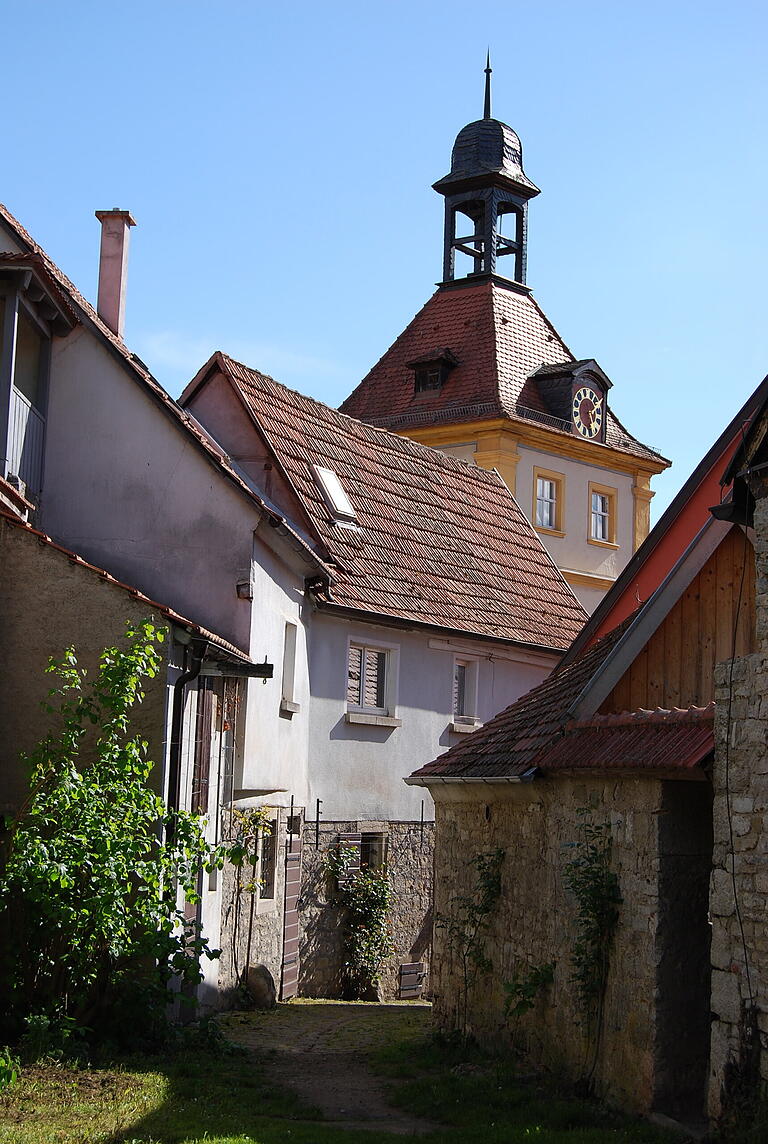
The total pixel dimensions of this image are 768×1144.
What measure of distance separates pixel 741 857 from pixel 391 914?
492 inches

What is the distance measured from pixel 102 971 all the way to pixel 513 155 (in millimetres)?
36641

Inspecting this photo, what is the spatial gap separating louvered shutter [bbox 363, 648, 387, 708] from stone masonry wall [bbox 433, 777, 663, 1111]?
19.7ft

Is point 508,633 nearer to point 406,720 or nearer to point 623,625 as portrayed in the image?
point 406,720

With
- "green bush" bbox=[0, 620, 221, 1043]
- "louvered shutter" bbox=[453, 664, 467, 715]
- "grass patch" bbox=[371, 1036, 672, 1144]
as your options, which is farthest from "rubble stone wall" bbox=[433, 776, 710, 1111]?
"louvered shutter" bbox=[453, 664, 467, 715]

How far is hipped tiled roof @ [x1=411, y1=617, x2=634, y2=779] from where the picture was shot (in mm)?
12375

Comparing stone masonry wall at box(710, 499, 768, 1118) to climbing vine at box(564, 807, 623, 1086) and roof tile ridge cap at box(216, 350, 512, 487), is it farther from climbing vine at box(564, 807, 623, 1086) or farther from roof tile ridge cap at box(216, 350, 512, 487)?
roof tile ridge cap at box(216, 350, 512, 487)

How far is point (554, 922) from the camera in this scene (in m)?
11.9

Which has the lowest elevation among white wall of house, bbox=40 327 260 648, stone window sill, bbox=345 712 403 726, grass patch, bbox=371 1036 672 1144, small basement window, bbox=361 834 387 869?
grass patch, bbox=371 1036 672 1144

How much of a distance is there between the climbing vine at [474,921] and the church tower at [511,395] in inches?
966

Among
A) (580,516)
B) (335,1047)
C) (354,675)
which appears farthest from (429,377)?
(335,1047)

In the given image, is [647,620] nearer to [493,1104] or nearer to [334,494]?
[493,1104]

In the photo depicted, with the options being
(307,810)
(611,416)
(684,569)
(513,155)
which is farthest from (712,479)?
(513,155)

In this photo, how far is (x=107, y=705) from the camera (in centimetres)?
1167

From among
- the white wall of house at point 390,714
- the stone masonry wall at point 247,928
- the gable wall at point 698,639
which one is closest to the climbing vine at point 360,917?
the white wall of house at point 390,714
